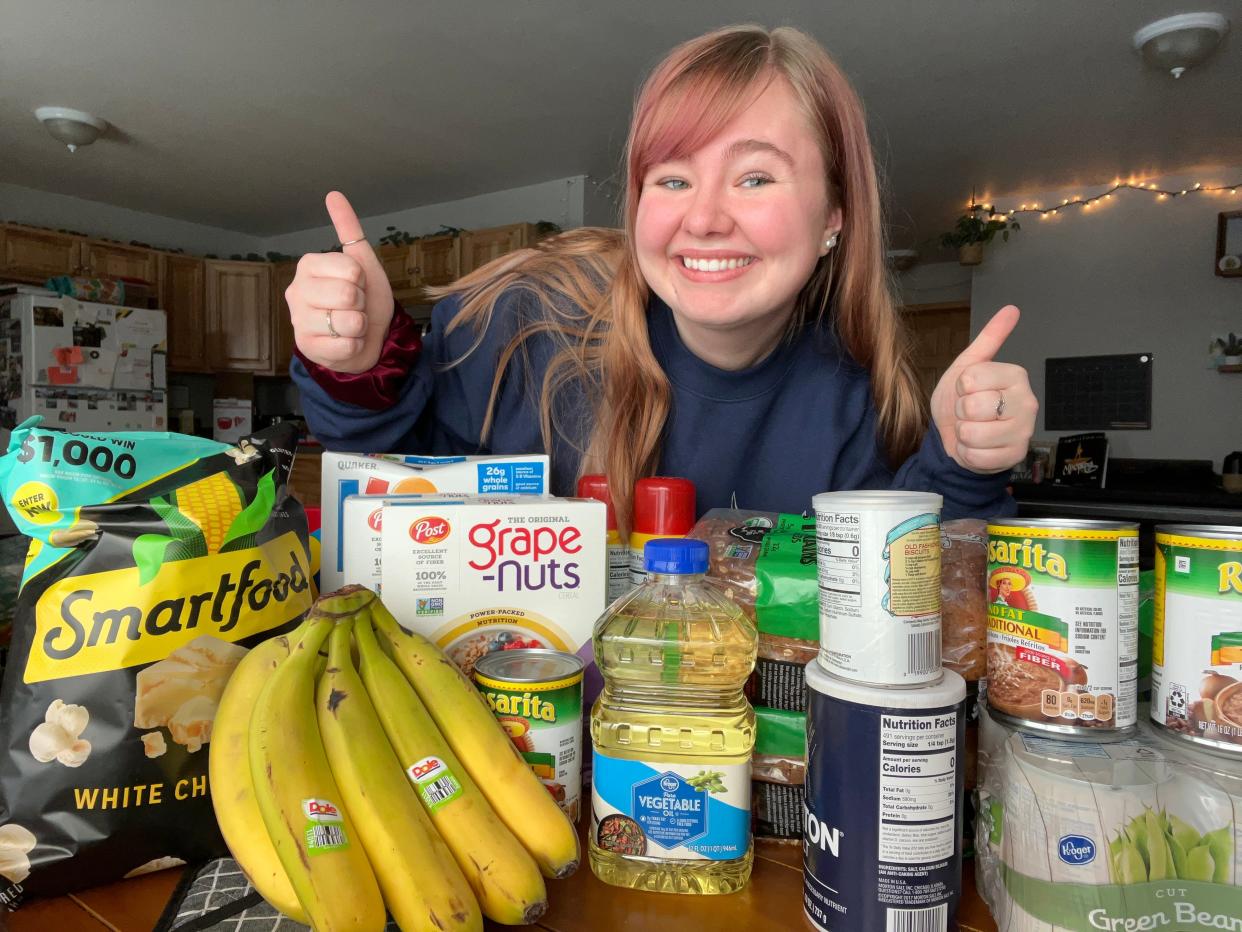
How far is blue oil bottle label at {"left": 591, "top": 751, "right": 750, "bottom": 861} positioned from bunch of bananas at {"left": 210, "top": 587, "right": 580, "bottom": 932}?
45 millimetres

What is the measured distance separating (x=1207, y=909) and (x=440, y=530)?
0.59 metres

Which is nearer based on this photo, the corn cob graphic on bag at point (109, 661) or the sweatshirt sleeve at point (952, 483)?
the corn cob graphic on bag at point (109, 661)

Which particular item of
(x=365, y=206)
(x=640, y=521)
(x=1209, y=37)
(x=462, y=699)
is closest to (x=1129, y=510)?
(x=1209, y=37)

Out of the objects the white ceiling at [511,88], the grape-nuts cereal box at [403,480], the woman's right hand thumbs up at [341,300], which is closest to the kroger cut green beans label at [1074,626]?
the grape-nuts cereal box at [403,480]

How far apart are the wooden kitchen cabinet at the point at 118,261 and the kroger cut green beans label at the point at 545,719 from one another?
216 inches

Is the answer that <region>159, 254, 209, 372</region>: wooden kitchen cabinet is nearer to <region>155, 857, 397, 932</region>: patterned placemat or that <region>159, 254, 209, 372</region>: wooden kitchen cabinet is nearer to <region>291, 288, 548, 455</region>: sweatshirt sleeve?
<region>291, 288, 548, 455</region>: sweatshirt sleeve

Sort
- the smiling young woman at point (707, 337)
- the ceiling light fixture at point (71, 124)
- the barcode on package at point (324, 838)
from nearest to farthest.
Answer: the barcode on package at point (324, 838)
the smiling young woman at point (707, 337)
the ceiling light fixture at point (71, 124)

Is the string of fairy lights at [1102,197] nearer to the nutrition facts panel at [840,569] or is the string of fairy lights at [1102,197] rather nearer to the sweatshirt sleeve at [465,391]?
the sweatshirt sleeve at [465,391]

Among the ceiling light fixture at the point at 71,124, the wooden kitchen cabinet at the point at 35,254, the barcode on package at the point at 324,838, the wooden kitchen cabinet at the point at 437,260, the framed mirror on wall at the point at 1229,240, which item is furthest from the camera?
the wooden kitchen cabinet at the point at 437,260

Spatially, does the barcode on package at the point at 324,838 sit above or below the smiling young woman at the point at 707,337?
below

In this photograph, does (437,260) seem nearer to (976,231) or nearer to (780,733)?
(976,231)

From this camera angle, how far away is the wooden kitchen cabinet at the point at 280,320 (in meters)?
5.59

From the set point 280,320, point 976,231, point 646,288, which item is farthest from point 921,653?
point 280,320

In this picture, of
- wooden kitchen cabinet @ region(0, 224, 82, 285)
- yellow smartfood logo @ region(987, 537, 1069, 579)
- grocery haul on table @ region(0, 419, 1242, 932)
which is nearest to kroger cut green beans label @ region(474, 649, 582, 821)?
grocery haul on table @ region(0, 419, 1242, 932)
